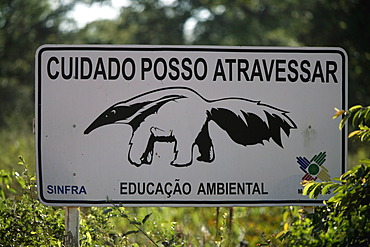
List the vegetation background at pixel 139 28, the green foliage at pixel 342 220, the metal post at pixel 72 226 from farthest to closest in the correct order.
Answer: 1. the vegetation background at pixel 139 28
2. the metal post at pixel 72 226
3. the green foliage at pixel 342 220

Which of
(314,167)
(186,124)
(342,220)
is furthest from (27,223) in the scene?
(342,220)

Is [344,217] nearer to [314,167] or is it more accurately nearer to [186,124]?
[314,167]

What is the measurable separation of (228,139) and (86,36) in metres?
27.5

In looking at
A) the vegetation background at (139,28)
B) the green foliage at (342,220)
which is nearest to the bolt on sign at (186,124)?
the green foliage at (342,220)

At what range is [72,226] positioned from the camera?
524cm

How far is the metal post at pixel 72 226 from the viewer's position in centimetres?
521

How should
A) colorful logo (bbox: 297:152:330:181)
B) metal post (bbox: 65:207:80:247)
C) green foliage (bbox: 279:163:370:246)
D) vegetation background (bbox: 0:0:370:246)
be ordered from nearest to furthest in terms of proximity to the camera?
green foliage (bbox: 279:163:370:246) < metal post (bbox: 65:207:80:247) < colorful logo (bbox: 297:152:330:181) < vegetation background (bbox: 0:0:370:246)

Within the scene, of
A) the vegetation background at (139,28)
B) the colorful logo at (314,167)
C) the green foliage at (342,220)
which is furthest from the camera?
the vegetation background at (139,28)

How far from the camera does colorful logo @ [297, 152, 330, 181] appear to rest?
17.4ft

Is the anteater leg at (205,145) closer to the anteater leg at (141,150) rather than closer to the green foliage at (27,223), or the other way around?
the anteater leg at (141,150)

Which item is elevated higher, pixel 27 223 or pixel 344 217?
pixel 27 223

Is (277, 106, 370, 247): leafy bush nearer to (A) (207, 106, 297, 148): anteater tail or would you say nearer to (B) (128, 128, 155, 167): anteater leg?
(A) (207, 106, 297, 148): anteater tail

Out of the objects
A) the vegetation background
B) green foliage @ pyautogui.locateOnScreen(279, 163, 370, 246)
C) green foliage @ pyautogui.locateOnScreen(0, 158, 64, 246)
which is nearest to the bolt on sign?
green foliage @ pyautogui.locateOnScreen(0, 158, 64, 246)

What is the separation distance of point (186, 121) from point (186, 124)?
0.02 meters
